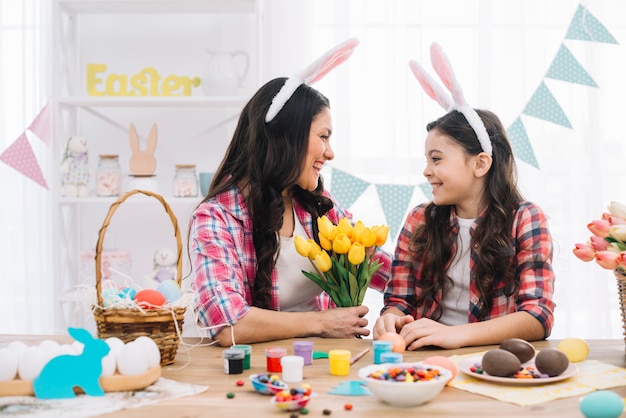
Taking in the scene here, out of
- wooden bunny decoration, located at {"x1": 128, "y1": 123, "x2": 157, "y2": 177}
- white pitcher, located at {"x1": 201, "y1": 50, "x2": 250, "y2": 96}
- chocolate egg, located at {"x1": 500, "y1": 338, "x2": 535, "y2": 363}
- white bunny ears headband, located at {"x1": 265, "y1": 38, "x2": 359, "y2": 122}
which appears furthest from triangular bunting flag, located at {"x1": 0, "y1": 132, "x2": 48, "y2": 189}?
chocolate egg, located at {"x1": 500, "y1": 338, "x2": 535, "y2": 363}

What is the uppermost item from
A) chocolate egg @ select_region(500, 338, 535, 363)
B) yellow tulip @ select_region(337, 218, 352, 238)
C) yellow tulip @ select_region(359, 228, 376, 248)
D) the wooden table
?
yellow tulip @ select_region(337, 218, 352, 238)

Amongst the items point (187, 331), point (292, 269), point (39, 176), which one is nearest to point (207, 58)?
point (39, 176)

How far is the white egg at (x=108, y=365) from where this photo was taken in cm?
131

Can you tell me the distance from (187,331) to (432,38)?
1724mm

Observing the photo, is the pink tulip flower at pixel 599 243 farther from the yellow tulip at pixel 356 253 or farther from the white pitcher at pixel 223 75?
the white pitcher at pixel 223 75

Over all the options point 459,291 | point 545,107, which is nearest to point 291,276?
point 459,291

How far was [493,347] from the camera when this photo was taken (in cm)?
168

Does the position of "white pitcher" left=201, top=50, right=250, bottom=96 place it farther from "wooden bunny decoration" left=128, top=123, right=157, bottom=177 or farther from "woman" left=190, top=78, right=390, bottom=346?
"woman" left=190, top=78, right=390, bottom=346

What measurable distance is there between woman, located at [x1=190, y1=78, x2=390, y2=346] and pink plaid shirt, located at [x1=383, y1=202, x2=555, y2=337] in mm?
109

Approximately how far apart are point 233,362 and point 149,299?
22cm

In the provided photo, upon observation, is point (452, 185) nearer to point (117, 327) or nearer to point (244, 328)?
point (244, 328)

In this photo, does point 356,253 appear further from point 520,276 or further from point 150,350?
point 150,350

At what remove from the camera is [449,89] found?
205 cm

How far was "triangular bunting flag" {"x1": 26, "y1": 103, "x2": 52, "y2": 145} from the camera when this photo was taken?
3.21 m
